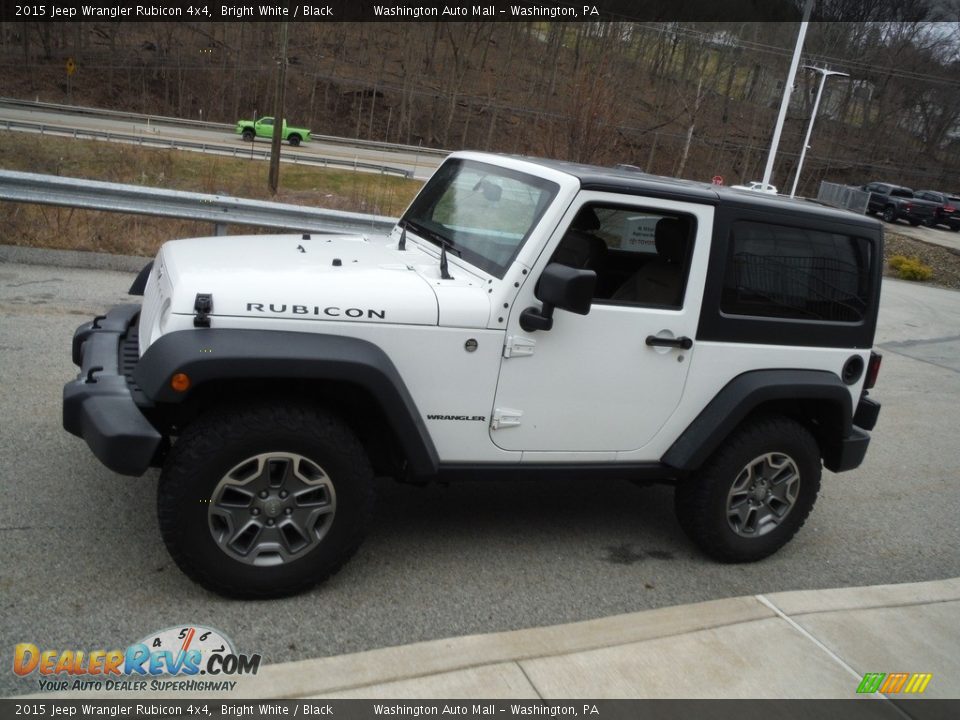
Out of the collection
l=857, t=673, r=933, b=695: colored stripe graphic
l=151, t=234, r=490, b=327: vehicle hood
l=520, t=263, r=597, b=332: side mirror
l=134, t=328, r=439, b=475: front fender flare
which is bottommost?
l=857, t=673, r=933, b=695: colored stripe graphic

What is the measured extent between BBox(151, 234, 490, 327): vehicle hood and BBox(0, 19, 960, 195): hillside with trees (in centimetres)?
4647

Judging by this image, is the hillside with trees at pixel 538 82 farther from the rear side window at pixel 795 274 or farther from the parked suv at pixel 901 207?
the rear side window at pixel 795 274

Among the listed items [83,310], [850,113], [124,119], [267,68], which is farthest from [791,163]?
[83,310]

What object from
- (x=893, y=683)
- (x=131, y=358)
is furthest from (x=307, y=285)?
(x=893, y=683)

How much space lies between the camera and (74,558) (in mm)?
3643

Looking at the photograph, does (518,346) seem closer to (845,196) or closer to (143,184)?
(143,184)

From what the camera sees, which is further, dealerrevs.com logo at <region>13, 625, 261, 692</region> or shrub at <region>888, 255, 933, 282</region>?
shrub at <region>888, 255, 933, 282</region>

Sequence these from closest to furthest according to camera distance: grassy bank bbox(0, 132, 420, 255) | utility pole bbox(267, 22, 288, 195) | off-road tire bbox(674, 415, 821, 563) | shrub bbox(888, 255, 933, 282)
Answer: off-road tire bbox(674, 415, 821, 563) → grassy bank bbox(0, 132, 420, 255) → shrub bbox(888, 255, 933, 282) → utility pole bbox(267, 22, 288, 195)

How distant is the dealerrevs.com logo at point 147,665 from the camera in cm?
289

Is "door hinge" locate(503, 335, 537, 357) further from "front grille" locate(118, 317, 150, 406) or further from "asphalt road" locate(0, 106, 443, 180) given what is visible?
"asphalt road" locate(0, 106, 443, 180)

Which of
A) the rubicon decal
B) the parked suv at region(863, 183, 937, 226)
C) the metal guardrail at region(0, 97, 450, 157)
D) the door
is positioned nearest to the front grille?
the rubicon decal

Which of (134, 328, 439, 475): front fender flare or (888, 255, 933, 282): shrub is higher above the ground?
(134, 328, 439, 475): front fender flare

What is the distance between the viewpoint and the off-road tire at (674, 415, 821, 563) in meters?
4.28

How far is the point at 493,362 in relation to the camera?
3.70m
